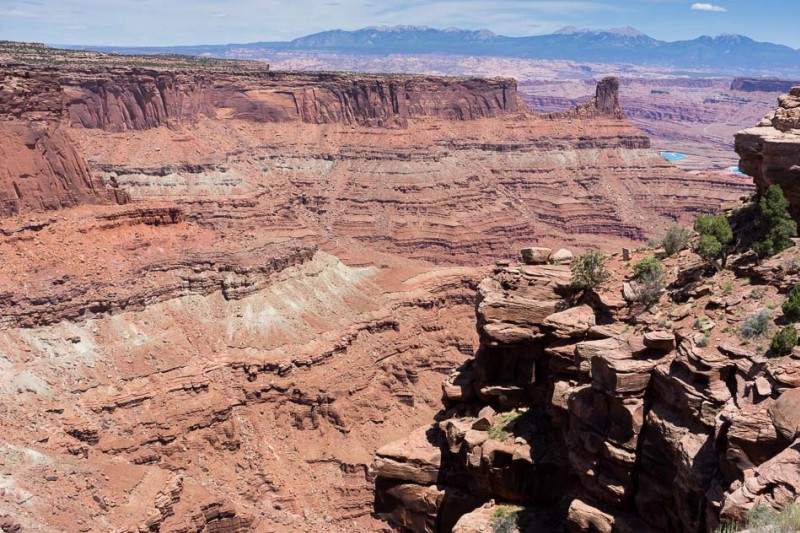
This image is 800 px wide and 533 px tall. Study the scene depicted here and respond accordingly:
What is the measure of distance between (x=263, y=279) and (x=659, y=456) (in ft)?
153

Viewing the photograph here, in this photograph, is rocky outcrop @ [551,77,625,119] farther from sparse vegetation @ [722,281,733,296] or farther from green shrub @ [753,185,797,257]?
sparse vegetation @ [722,281,733,296]

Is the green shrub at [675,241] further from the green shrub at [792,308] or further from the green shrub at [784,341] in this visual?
the green shrub at [784,341]

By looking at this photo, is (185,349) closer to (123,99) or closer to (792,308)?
(792,308)

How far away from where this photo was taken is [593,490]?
22.9 metres

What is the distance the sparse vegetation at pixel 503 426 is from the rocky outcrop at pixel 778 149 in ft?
37.5

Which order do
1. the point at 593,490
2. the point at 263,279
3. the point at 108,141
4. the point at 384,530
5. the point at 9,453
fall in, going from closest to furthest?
the point at 593,490
the point at 9,453
the point at 384,530
the point at 263,279
the point at 108,141

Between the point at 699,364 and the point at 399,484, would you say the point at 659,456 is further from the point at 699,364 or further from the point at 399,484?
the point at 399,484

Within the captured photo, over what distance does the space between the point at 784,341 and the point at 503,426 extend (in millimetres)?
10682

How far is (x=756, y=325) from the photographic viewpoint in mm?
21453

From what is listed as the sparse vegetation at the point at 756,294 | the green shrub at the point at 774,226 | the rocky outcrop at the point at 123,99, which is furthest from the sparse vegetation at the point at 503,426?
the rocky outcrop at the point at 123,99

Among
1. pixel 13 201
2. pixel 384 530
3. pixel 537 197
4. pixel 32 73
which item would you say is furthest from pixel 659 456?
pixel 537 197

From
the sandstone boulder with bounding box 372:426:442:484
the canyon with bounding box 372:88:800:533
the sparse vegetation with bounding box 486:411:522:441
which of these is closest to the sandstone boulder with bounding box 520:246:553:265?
the canyon with bounding box 372:88:800:533

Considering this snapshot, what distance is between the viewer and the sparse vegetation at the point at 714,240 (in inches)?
1040

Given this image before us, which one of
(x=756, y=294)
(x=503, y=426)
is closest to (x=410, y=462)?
(x=503, y=426)
